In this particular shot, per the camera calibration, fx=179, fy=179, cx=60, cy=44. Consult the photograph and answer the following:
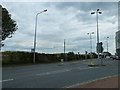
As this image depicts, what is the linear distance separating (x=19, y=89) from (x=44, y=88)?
3.95 feet

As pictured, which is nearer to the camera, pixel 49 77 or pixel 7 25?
pixel 49 77

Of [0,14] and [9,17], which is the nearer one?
[0,14]

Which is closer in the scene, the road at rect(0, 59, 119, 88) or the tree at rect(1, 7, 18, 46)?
the road at rect(0, 59, 119, 88)

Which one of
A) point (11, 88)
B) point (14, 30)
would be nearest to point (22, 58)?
point (14, 30)

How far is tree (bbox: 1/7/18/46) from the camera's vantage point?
28691 mm

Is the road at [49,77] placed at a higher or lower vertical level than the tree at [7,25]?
lower

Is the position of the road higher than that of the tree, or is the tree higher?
the tree

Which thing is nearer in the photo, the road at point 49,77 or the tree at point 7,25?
the road at point 49,77

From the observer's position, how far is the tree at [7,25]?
1130 inches

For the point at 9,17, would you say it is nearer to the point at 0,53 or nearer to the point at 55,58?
the point at 0,53

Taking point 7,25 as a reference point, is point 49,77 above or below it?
below

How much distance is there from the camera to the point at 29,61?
125ft

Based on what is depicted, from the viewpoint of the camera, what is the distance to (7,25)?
2925 centimetres

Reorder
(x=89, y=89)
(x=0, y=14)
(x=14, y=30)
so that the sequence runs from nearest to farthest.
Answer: (x=89, y=89)
(x=0, y=14)
(x=14, y=30)
